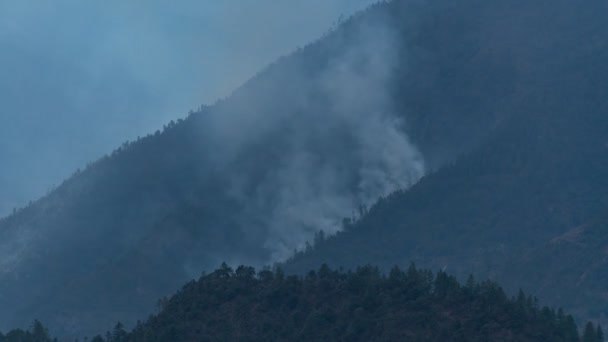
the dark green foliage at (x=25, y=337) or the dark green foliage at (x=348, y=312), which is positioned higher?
the dark green foliage at (x=25, y=337)

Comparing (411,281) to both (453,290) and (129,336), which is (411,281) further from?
(129,336)

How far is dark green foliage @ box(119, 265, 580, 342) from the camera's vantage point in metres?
101

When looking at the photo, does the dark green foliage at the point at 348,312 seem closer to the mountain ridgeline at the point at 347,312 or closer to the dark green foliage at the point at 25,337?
the mountain ridgeline at the point at 347,312

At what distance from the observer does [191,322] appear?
107 m

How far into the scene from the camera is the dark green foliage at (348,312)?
101 metres

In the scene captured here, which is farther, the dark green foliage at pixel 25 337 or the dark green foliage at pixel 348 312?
the dark green foliage at pixel 25 337

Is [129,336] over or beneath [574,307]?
beneath

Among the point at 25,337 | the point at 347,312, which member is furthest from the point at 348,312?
the point at 25,337

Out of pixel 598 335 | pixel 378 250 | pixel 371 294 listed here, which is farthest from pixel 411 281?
pixel 378 250

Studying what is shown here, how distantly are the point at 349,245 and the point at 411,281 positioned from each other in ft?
299

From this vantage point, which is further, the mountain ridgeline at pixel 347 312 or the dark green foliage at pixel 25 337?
the dark green foliage at pixel 25 337

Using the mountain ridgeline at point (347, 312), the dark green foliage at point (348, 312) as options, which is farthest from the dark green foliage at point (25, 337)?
the dark green foliage at point (348, 312)

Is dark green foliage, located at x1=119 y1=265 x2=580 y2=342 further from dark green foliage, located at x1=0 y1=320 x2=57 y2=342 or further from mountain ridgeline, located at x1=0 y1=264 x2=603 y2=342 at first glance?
dark green foliage, located at x1=0 y1=320 x2=57 y2=342

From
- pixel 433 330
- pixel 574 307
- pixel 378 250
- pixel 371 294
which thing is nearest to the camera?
pixel 433 330
